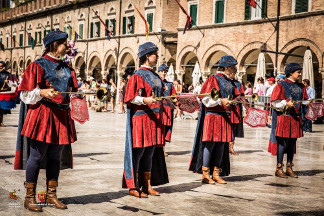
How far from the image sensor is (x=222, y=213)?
18.0ft

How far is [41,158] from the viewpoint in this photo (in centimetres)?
540

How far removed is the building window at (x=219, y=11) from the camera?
28922 millimetres

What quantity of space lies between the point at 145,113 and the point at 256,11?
22.0 m

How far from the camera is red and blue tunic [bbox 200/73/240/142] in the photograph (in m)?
7.11

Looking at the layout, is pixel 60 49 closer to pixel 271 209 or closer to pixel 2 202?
pixel 2 202

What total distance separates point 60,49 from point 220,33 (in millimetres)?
24221

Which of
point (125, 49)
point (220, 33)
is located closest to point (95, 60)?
point (125, 49)

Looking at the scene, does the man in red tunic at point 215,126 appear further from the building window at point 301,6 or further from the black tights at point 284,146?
the building window at point 301,6

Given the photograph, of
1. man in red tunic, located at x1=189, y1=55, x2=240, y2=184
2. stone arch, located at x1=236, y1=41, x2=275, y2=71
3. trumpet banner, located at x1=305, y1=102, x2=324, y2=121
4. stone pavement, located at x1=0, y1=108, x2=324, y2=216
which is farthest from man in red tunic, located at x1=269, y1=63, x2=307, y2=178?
stone arch, located at x1=236, y1=41, x2=275, y2=71

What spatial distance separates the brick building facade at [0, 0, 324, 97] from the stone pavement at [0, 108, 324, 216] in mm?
7727

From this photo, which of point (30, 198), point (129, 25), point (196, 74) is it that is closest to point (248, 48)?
point (196, 74)

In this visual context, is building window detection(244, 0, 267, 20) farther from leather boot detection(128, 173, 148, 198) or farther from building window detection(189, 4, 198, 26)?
leather boot detection(128, 173, 148, 198)

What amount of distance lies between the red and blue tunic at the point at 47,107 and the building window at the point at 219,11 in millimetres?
24327

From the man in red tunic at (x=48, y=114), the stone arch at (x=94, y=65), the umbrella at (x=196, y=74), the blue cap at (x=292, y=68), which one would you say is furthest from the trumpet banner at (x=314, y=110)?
the stone arch at (x=94, y=65)
